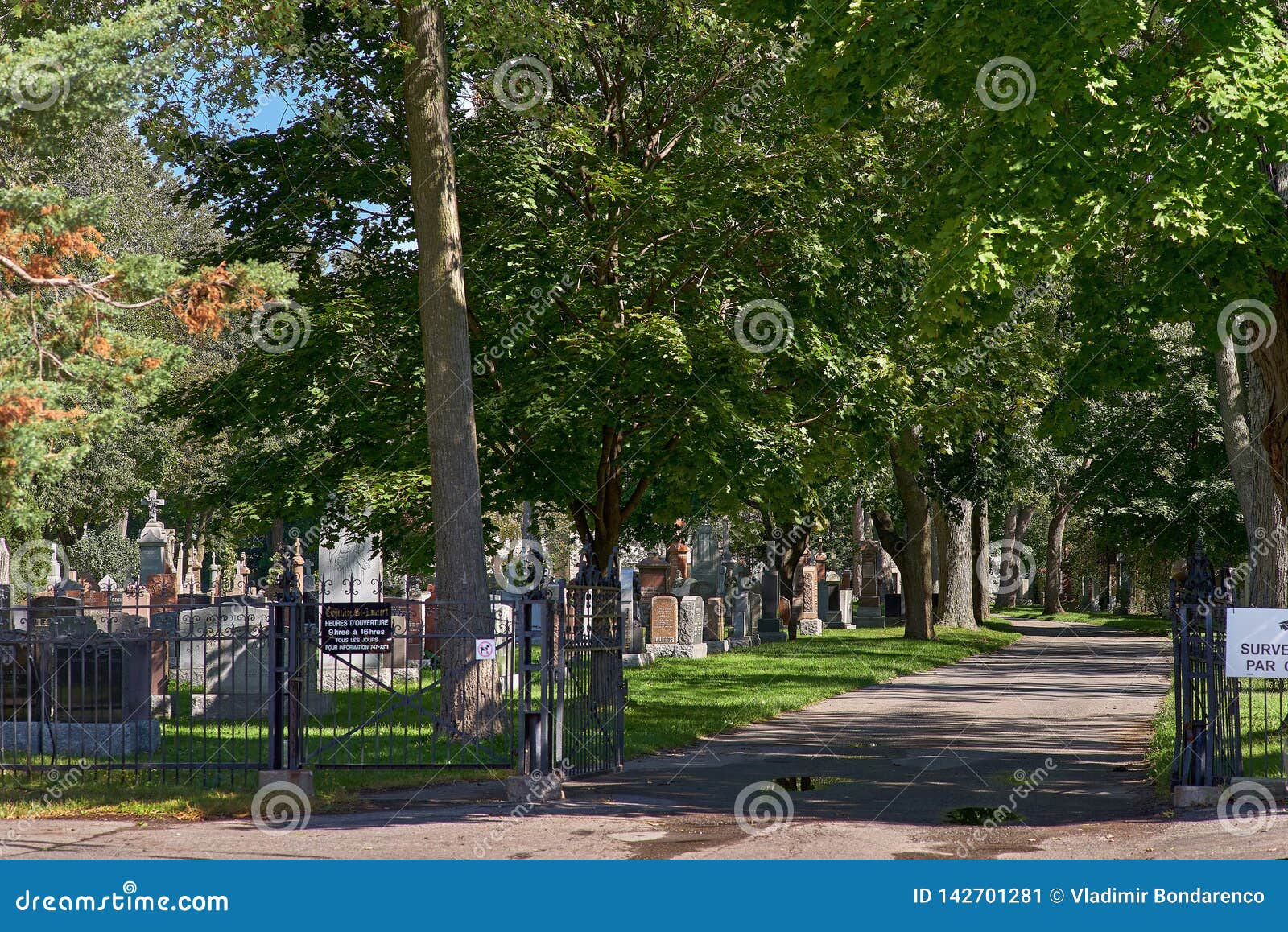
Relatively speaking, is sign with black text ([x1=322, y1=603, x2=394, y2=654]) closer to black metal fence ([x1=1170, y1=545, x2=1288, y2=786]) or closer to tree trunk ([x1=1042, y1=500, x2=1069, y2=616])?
black metal fence ([x1=1170, y1=545, x2=1288, y2=786])

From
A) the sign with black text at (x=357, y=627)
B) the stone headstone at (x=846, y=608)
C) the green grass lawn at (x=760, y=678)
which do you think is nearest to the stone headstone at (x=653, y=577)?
the green grass lawn at (x=760, y=678)

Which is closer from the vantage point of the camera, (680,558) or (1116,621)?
(680,558)

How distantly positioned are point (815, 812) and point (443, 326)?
6.93 metres

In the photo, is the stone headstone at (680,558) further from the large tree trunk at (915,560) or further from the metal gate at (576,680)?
the metal gate at (576,680)

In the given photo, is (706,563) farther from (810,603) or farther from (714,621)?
(810,603)

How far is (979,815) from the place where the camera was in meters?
11.0

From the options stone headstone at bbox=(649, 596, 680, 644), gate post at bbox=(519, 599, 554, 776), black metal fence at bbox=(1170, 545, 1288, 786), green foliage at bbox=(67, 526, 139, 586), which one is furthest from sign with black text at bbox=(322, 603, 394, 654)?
green foliage at bbox=(67, 526, 139, 586)

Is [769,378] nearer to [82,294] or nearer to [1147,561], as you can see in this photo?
[82,294]

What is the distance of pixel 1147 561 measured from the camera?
46938mm

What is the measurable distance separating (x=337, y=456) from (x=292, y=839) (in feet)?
28.7

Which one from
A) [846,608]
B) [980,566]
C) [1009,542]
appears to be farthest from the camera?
[1009,542]

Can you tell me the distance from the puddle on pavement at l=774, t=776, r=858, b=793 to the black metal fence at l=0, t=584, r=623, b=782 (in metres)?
1.86

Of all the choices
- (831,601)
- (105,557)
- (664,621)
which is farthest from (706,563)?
(105,557)

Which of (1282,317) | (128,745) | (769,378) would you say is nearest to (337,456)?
(128,745)
